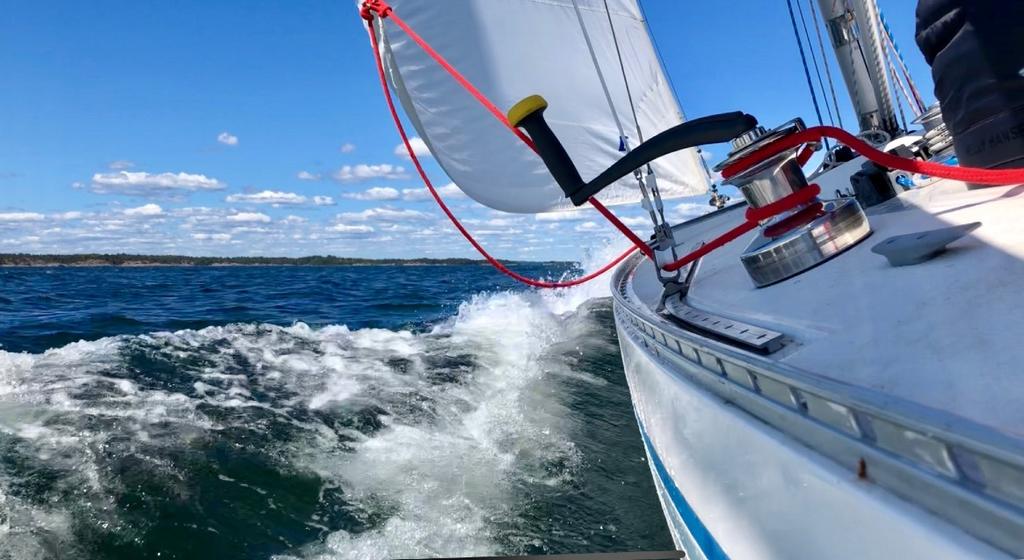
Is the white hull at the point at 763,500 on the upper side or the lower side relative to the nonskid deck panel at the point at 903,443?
lower

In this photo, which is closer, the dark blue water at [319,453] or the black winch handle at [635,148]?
the black winch handle at [635,148]

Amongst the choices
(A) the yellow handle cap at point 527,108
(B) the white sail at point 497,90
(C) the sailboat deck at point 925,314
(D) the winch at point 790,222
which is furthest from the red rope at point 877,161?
(B) the white sail at point 497,90

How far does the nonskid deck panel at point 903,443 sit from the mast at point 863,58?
3.22m

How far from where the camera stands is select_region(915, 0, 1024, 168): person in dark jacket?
1102 millimetres

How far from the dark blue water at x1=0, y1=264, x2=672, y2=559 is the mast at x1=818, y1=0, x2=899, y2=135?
2.18 m

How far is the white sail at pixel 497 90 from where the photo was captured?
358 cm

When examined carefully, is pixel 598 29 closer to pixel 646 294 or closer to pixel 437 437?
pixel 646 294

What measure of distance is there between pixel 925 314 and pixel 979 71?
0.57 m

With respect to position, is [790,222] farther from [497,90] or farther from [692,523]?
[497,90]

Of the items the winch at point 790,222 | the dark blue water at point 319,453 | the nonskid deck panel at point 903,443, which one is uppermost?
the winch at point 790,222

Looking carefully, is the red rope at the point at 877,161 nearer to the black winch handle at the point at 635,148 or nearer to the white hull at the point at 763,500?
the black winch handle at the point at 635,148

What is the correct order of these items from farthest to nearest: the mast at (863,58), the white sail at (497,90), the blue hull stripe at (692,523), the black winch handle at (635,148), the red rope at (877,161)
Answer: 1. the white sail at (497,90)
2. the mast at (863,58)
3. the black winch handle at (635,148)
4. the red rope at (877,161)
5. the blue hull stripe at (692,523)

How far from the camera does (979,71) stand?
1165 millimetres

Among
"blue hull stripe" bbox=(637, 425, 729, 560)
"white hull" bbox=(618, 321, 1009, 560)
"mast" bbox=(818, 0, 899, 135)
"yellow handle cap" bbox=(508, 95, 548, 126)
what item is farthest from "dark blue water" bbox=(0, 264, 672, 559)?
"mast" bbox=(818, 0, 899, 135)
